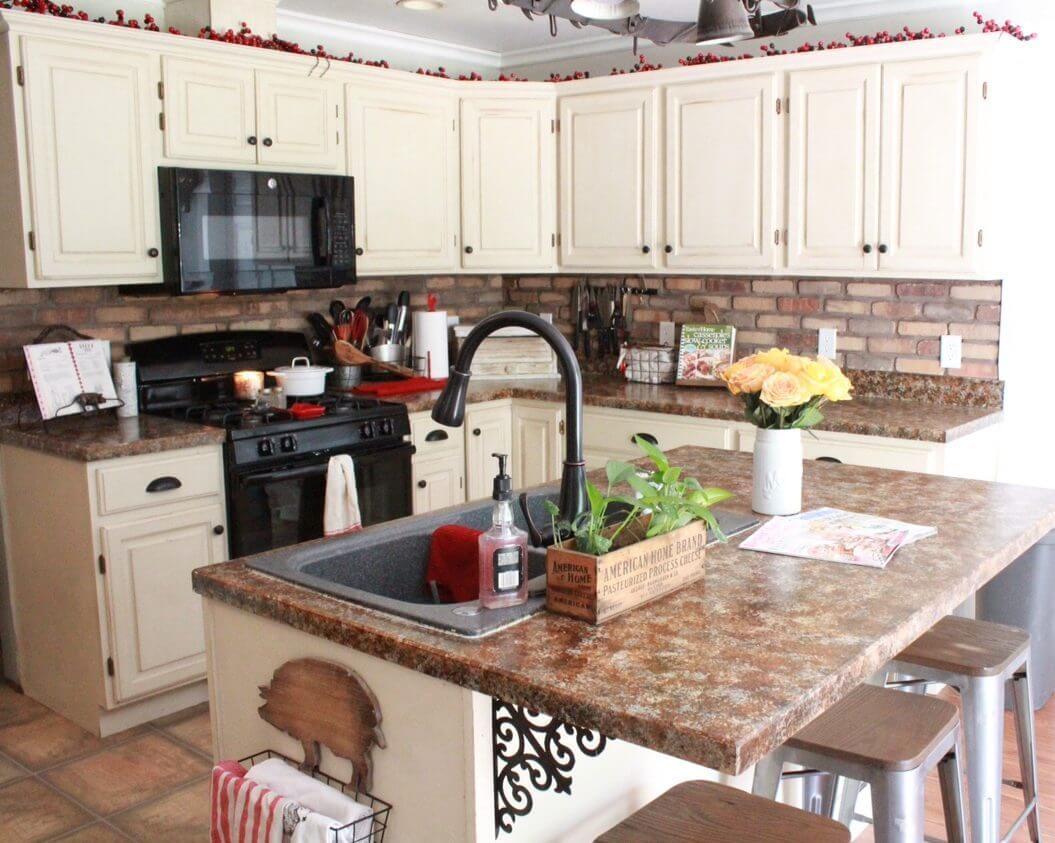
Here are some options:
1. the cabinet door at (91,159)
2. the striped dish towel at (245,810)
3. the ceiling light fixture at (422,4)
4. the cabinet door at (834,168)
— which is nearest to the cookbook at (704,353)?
the cabinet door at (834,168)

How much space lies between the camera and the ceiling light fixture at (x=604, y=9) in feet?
6.75

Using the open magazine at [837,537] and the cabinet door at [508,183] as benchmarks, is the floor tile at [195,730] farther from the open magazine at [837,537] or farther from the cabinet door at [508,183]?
the cabinet door at [508,183]

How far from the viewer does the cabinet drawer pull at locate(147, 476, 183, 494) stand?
3.35 meters

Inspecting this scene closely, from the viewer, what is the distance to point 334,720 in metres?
1.75

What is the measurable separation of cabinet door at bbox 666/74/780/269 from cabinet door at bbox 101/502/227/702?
7.03 feet

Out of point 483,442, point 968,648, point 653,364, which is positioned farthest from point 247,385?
point 968,648

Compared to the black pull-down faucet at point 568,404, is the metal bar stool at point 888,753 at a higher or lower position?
lower

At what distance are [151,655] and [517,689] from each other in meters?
2.36

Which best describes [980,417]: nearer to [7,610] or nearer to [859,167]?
[859,167]

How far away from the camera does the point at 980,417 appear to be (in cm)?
384

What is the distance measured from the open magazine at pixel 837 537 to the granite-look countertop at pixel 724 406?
1472 mm

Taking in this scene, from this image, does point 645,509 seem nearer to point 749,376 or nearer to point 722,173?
point 749,376

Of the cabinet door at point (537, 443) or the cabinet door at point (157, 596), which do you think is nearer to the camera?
the cabinet door at point (157, 596)

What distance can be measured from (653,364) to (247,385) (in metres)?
1.70
